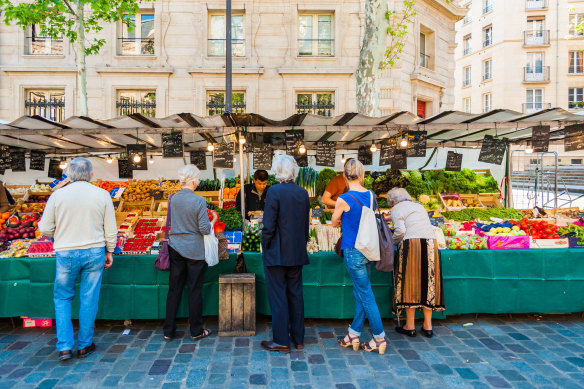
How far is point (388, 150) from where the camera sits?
23.2ft

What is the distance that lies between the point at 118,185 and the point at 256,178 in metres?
3.57

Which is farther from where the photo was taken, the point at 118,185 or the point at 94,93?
the point at 94,93

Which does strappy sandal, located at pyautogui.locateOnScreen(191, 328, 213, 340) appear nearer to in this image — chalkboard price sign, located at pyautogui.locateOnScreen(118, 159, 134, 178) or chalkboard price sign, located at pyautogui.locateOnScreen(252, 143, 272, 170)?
chalkboard price sign, located at pyautogui.locateOnScreen(252, 143, 272, 170)

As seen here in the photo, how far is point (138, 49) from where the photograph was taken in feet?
44.5

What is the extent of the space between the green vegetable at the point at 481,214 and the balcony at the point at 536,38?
30.6m

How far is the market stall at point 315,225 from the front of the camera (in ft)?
14.8

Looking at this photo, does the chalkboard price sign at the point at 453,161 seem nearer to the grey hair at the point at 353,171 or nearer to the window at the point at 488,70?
the grey hair at the point at 353,171

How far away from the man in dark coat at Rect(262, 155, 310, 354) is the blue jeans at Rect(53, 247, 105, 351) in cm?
177

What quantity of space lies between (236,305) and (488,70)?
35.4 m

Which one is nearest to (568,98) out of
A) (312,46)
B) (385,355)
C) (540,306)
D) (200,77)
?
(312,46)

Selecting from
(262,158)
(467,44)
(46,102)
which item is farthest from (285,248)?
(467,44)

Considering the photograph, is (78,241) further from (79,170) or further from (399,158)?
(399,158)

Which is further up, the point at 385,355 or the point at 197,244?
the point at 197,244

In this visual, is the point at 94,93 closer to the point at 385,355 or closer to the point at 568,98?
the point at 385,355
